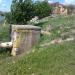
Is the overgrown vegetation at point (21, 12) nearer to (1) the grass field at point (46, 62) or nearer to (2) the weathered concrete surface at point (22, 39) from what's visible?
(2) the weathered concrete surface at point (22, 39)

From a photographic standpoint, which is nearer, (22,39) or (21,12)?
(22,39)

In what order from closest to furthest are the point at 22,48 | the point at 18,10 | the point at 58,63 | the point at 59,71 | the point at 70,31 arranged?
1. the point at 59,71
2. the point at 58,63
3. the point at 22,48
4. the point at 70,31
5. the point at 18,10

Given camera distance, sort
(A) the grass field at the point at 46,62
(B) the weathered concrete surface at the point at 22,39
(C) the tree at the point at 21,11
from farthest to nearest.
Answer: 1. (C) the tree at the point at 21,11
2. (B) the weathered concrete surface at the point at 22,39
3. (A) the grass field at the point at 46,62

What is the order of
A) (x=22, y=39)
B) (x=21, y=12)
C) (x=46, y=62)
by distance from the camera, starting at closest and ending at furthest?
(x=46, y=62) → (x=22, y=39) → (x=21, y=12)

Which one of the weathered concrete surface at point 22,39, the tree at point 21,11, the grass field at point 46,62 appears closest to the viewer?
the grass field at point 46,62

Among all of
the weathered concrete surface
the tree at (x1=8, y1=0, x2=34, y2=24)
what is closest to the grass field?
the weathered concrete surface

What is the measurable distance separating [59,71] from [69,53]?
1.17m

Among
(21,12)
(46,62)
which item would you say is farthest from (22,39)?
(21,12)

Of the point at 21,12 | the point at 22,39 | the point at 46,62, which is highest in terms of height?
the point at 21,12

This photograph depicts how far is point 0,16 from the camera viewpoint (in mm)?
20234

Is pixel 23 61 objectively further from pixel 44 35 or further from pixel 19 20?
pixel 19 20

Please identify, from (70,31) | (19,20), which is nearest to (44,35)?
(70,31)

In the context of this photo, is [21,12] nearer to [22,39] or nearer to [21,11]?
[21,11]

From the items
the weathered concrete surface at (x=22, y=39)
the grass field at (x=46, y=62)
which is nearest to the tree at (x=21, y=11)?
the weathered concrete surface at (x=22, y=39)
